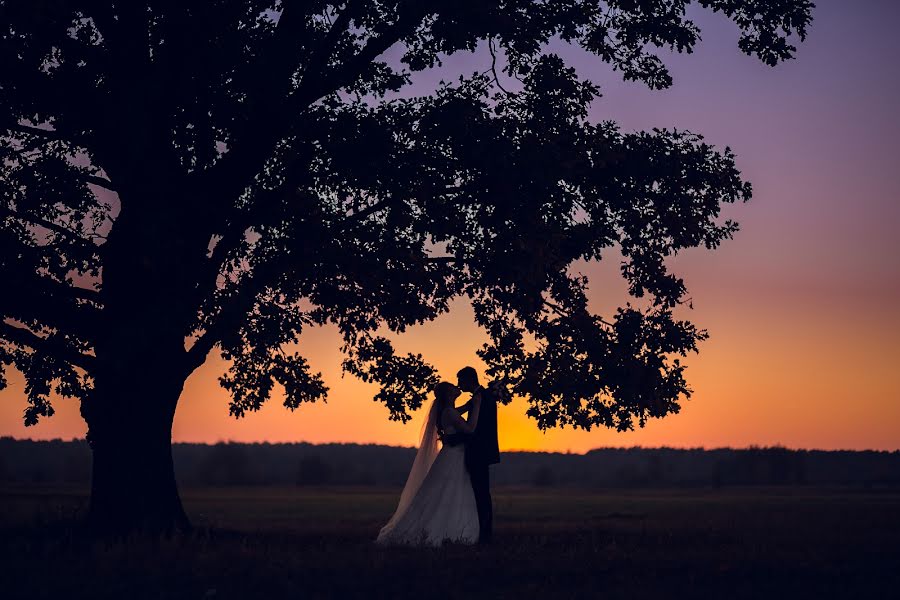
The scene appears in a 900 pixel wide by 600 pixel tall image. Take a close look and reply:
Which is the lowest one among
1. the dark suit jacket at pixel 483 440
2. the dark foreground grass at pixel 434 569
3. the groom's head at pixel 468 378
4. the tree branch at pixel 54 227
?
the dark foreground grass at pixel 434 569

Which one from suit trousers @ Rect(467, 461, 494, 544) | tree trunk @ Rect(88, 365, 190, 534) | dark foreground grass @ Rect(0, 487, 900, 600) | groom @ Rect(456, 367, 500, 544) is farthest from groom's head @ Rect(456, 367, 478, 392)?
tree trunk @ Rect(88, 365, 190, 534)

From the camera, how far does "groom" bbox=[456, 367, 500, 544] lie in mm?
19734

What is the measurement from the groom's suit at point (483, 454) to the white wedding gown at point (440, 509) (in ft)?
0.50

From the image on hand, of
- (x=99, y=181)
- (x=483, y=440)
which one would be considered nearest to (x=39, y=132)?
(x=99, y=181)

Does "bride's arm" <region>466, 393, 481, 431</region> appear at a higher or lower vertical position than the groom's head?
lower

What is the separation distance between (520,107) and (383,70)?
297 cm

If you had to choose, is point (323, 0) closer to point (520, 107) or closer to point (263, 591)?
point (520, 107)

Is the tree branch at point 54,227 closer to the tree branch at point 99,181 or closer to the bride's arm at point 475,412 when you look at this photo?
the tree branch at point 99,181

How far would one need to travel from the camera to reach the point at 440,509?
64.1 feet

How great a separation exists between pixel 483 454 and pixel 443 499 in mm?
1010

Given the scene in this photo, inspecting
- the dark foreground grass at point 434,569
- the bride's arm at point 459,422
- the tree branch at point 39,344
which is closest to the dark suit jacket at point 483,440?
the bride's arm at point 459,422

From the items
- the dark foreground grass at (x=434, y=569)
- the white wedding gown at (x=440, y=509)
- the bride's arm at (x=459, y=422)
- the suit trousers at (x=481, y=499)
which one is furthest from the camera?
the bride's arm at (x=459, y=422)

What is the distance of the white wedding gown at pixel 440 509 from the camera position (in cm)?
1936

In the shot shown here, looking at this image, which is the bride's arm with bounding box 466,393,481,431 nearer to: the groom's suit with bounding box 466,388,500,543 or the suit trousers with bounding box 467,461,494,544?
the groom's suit with bounding box 466,388,500,543
